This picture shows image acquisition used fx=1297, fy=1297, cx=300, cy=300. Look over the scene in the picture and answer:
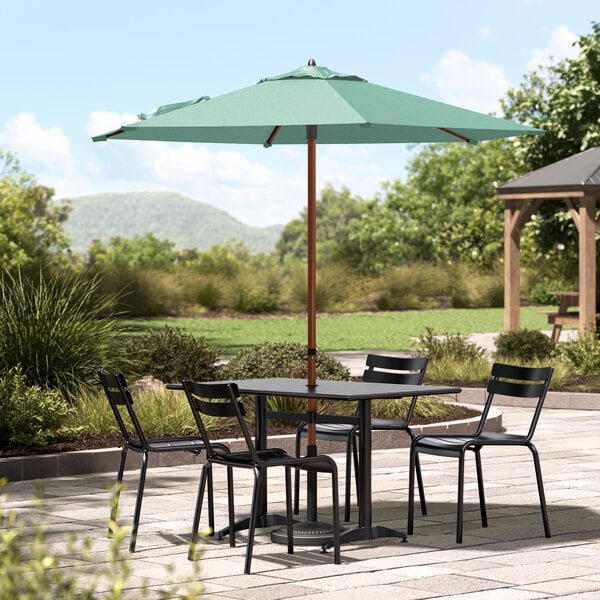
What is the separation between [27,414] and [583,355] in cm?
771

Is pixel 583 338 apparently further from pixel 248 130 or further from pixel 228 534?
pixel 228 534

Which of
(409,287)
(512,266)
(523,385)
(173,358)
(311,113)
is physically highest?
(311,113)

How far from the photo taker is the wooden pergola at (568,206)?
57.6 ft

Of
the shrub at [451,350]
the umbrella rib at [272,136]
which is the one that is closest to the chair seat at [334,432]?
the umbrella rib at [272,136]

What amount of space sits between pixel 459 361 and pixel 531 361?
36.0 inches

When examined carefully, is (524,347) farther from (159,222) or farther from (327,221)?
(159,222)

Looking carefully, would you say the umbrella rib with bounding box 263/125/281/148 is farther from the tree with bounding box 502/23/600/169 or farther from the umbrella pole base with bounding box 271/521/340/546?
the tree with bounding box 502/23/600/169

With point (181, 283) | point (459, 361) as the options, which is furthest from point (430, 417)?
point (181, 283)

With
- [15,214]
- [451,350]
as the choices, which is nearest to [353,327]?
[451,350]

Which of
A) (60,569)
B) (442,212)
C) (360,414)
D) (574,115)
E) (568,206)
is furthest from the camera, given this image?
(442,212)

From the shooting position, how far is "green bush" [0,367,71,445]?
9422mm

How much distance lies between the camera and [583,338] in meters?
15.8

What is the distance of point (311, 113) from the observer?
6770 mm

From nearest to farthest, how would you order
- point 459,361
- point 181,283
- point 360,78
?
point 360,78 → point 459,361 → point 181,283
